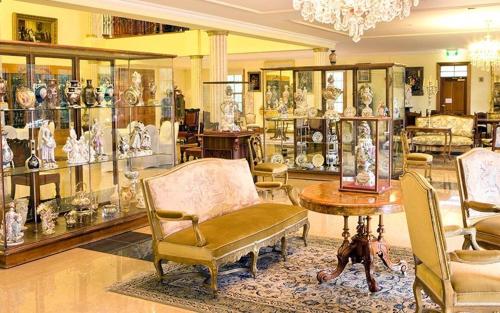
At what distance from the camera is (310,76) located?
10.1 metres

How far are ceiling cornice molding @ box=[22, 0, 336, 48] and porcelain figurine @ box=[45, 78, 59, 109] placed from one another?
1.32m

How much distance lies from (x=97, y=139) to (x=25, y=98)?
110 centimetres

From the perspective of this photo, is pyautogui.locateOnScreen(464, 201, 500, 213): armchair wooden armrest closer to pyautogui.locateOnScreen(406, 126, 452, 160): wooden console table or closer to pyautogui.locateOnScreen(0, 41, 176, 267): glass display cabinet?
pyautogui.locateOnScreen(0, 41, 176, 267): glass display cabinet

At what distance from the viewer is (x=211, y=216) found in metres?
5.07

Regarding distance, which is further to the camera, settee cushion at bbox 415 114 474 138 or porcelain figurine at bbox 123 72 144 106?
settee cushion at bbox 415 114 474 138

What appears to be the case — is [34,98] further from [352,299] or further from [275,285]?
[352,299]

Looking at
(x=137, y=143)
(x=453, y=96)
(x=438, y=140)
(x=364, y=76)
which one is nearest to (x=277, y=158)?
(x=364, y=76)

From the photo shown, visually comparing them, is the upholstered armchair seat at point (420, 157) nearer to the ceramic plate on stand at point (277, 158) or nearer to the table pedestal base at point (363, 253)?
the ceramic plate on stand at point (277, 158)

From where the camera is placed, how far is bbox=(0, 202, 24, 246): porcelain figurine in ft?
17.1

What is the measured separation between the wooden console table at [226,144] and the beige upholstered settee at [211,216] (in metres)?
3.17

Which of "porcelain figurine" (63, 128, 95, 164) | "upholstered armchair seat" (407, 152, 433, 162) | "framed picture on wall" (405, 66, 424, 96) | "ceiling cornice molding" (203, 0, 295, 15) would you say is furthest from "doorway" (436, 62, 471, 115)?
"porcelain figurine" (63, 128, 95, 164)

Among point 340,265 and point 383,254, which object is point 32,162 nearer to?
point 340,265

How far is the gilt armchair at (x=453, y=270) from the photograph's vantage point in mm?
3107

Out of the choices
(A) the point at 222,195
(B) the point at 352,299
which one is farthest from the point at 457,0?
(B) the point at 352,299
